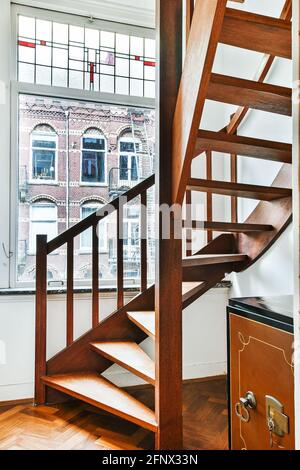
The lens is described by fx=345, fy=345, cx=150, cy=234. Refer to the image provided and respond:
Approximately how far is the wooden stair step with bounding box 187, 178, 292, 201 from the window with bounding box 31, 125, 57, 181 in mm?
1339

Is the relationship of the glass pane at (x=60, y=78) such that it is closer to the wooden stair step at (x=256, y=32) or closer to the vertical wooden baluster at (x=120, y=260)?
the vertical wooden baluster at (x=120, y=260)

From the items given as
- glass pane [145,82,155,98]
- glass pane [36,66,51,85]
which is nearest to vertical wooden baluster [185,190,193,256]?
glass pane [145,82,155,98]

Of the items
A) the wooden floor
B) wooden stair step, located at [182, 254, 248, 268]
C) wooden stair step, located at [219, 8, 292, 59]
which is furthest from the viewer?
wooden stair step, located at [182, 254, 248, 268]

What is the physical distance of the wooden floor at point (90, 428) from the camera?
177 cm

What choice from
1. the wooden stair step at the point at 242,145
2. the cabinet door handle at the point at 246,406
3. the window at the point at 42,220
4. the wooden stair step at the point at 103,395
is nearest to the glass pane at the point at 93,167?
the window at the point at 42,220

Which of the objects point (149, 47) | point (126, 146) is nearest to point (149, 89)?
point (149, 47)

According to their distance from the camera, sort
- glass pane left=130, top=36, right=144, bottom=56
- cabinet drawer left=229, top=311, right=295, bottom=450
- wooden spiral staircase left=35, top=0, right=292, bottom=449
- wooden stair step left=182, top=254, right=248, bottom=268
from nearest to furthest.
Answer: cabinet drawer left=229, top=311, right=295, bottom=450, wooden spiral staircase left=35, top=0, right=292, bottom=449, wooden stair step left=182, top=254, right=248, bottom=268, glass pane left=130, top=36, right=144, bottom=56

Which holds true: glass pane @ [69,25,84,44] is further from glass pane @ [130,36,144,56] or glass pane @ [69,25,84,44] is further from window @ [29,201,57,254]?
window @ [29,201,57,254]

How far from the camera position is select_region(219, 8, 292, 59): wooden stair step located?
3.80 feet

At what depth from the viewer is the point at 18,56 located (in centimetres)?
255

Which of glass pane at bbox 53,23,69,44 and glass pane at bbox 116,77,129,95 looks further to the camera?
glass pane at bbox 116,77,129,95

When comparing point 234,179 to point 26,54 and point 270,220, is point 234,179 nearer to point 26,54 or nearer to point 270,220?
point 270,220
